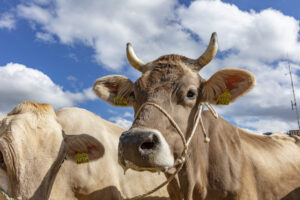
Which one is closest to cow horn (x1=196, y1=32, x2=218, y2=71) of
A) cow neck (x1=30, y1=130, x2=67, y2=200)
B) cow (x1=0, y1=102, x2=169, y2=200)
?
cow (x1=0, y1=102, x2=169, y2=200)

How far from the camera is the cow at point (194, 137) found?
11.5 ft

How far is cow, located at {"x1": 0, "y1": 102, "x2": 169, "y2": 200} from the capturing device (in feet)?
13.0

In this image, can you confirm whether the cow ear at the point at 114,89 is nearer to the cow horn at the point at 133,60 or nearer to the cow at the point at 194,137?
the cow at the point at 194,137

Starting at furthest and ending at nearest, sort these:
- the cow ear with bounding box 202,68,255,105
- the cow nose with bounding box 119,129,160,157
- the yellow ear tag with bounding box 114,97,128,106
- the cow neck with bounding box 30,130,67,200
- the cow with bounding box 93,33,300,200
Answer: the yellow ear tag with bounding box 114,97,128,106, the cow ear with bounding box 202,68,255,105, the cow neck with bounding box 30,130,67,200, the cow with bounding box 93,33,300,200, the cow nose with bounding box 119,129,160,157

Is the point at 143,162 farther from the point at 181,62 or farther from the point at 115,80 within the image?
the point at 115,80

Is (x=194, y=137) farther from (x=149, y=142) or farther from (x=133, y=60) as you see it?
(x=133, y=60)

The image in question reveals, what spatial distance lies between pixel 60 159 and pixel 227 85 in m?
2.66

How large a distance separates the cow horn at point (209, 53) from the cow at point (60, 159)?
6.36 feet

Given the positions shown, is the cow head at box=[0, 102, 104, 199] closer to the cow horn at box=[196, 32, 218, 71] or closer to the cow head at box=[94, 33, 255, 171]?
the cow head at box=[94, 33, 255, 171]

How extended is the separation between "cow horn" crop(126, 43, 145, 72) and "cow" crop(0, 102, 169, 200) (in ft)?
4.35

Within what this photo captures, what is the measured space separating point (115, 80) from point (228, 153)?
214 cm

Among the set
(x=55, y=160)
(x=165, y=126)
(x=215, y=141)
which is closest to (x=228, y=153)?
(x=215, y=141)

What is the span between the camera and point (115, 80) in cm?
509

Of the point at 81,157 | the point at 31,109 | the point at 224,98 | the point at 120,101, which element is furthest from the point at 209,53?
the point at 31,109
